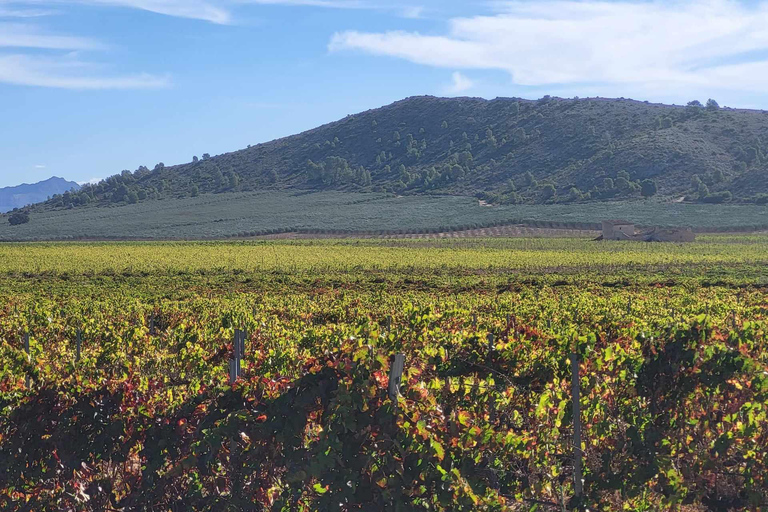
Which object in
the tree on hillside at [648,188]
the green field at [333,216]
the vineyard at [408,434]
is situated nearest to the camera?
the vineyard at [408,434]

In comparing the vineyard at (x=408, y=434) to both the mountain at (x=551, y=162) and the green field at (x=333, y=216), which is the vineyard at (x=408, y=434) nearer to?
the green field at (x=333, y=216)

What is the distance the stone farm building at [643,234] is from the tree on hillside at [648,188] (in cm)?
4280

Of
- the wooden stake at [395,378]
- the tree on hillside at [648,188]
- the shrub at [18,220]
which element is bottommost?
the tree on hillside at [648,188]

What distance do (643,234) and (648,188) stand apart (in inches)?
1753

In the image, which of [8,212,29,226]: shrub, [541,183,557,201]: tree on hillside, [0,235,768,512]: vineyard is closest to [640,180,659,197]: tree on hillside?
[541,183,557,201]: tree on hillside

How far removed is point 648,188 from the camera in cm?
13350

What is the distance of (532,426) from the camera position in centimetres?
693

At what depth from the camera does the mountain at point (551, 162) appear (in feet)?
452

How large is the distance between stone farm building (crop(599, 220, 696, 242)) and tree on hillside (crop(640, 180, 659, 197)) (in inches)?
1685

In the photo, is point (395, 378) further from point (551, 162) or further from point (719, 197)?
point (551, 162)

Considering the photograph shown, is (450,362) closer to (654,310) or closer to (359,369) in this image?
(359,369)

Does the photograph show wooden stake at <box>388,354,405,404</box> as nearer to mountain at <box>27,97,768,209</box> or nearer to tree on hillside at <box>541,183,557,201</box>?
mountain at <box>27,97,768,209</box>

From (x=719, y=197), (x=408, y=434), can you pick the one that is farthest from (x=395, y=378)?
(x=719, y=197)

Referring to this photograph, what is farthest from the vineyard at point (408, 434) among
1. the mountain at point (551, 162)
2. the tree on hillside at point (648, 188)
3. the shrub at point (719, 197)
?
the tree on hillside at point (648, 188)
